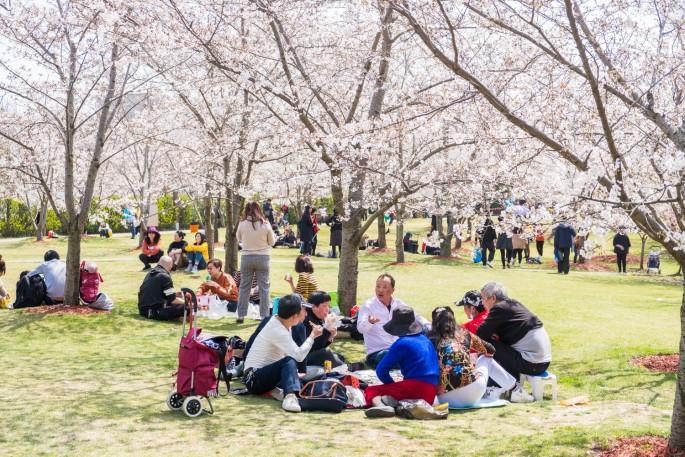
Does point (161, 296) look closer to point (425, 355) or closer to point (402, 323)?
point (402, 323)

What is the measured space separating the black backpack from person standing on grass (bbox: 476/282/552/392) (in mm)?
7621

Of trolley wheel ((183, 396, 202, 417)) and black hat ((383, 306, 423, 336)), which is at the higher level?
black hat ((383, 306, 423, 336))

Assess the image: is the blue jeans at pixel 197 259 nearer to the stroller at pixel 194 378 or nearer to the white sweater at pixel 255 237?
the white sweater at pixel 255 237

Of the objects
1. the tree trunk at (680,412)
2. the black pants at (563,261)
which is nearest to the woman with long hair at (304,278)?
the tree trunk at (680,412)

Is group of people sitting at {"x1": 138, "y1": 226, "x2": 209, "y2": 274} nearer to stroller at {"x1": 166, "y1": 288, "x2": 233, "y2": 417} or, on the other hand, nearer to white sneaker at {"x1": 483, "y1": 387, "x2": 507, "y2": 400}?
white sneaker at {"x1": 483, "y1": 387, "x2": 507, "y2": 400}

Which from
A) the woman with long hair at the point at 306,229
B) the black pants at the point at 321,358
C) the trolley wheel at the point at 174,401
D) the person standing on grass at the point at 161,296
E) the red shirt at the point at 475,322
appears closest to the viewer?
the trolley wheel at the point at 174,401

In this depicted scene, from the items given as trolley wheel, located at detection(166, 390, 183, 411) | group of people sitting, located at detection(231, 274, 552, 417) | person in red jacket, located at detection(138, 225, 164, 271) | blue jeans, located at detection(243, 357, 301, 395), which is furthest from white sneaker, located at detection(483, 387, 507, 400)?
person in red jacket, located at detection(138, 225, 164, 271)

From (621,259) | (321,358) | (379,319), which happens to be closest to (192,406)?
(321,358)

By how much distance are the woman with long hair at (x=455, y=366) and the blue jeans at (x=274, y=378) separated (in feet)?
4.37

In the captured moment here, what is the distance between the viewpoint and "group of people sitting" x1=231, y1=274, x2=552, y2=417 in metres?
6.39

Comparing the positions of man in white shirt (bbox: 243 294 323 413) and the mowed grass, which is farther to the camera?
man in white shirt (bbox: 243 294 323 413)

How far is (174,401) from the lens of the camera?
6098 millimetres

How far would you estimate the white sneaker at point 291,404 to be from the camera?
20.4 ft

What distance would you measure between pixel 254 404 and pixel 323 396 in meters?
0.63
